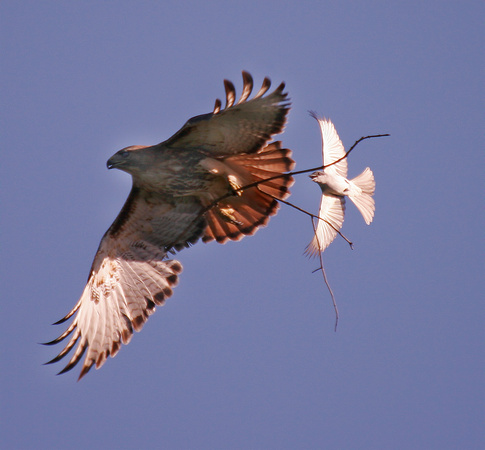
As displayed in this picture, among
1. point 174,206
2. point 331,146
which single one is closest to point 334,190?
point 331,146

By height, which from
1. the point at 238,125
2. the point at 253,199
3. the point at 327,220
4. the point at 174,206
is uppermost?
the point at 238,125

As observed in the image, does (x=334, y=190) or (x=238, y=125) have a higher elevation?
(x=238, y=125)

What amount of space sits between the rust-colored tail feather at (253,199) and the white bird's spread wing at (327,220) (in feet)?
1.60

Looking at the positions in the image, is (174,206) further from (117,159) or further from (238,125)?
(238,125)

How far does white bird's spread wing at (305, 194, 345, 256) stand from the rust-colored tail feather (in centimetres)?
49

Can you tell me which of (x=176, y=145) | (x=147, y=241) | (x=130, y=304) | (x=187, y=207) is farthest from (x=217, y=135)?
(x=130, y=304)

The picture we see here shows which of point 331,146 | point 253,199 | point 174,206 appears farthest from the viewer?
point 331,146

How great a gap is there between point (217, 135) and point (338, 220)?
65.0 inches

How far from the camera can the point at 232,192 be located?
283 inches

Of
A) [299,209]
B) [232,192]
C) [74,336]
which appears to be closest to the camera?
[299,209]

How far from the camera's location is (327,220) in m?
7.94

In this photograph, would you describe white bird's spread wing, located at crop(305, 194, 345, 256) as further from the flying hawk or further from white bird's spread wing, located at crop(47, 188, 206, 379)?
white bird's spread wing, located at crop(47, 188, 206, 379)

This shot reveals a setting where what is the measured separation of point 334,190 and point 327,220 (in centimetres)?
32

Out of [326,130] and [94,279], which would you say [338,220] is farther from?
[94,279]
